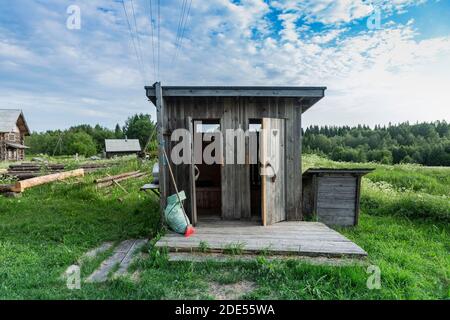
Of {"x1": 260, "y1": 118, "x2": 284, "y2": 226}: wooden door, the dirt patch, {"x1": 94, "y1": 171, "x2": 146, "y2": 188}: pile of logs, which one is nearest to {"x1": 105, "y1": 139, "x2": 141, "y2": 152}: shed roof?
{"x1": 94, "y1": 171, "x2": 146, "y2": 188}: pile of logs

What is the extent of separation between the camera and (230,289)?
119 inches

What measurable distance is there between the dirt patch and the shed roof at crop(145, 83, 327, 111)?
3629mm

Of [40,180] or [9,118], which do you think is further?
[9,118]

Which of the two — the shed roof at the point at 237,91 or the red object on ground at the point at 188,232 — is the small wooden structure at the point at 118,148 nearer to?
the shed roof at the point at 237,91

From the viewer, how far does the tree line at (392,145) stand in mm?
35125

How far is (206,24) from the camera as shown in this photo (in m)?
7.53

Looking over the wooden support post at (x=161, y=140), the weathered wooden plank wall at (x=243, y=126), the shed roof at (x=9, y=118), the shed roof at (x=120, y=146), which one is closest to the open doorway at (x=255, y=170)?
the weathered wooden plank wall at (x=243, y=126)

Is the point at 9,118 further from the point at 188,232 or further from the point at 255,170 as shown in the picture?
the point at 188,232

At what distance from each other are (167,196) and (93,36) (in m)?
6.14

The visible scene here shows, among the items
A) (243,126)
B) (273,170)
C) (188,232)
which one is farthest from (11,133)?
(273,170)

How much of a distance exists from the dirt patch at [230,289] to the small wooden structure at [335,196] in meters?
3.36

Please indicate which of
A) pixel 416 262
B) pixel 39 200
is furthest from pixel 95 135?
pixel 416 262

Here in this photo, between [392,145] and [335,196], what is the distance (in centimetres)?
5116
